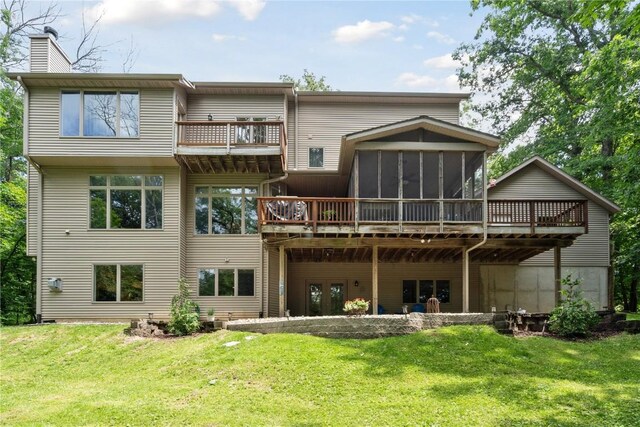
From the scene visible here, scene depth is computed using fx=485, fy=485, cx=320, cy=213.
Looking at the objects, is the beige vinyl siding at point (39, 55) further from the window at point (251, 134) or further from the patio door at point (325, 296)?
the patio door at point (325, 296)

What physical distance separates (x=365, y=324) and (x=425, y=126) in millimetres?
6369

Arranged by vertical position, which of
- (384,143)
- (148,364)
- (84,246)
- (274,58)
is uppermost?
(274,58)

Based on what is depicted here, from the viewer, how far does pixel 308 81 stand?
3700cm

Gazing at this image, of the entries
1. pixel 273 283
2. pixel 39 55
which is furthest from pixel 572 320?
pixel 39 55

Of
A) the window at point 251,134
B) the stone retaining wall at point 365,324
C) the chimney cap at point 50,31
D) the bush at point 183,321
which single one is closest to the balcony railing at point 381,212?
the stone retaining wall at point 365,324

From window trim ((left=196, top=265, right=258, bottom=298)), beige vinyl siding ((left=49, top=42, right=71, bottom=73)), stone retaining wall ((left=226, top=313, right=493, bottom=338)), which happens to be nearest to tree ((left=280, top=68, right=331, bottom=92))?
beige vinyl siding ((left=49, top=42, right=71, bottom=73))

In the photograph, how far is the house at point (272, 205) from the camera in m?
15.2

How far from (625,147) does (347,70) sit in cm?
1439

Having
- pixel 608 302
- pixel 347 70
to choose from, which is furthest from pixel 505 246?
pixel 347 70

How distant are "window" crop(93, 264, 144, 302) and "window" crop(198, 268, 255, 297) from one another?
7.03 ft

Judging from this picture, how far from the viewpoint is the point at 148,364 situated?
39.3ft

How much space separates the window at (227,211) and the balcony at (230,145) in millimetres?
892

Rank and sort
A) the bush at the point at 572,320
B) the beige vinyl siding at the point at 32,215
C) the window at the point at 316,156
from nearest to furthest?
the bush at the point at 572,320 → the beige vinyl siding at the point at 32,215 → the window at the point at 316,156

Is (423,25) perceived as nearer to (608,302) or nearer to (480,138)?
(480,138)
